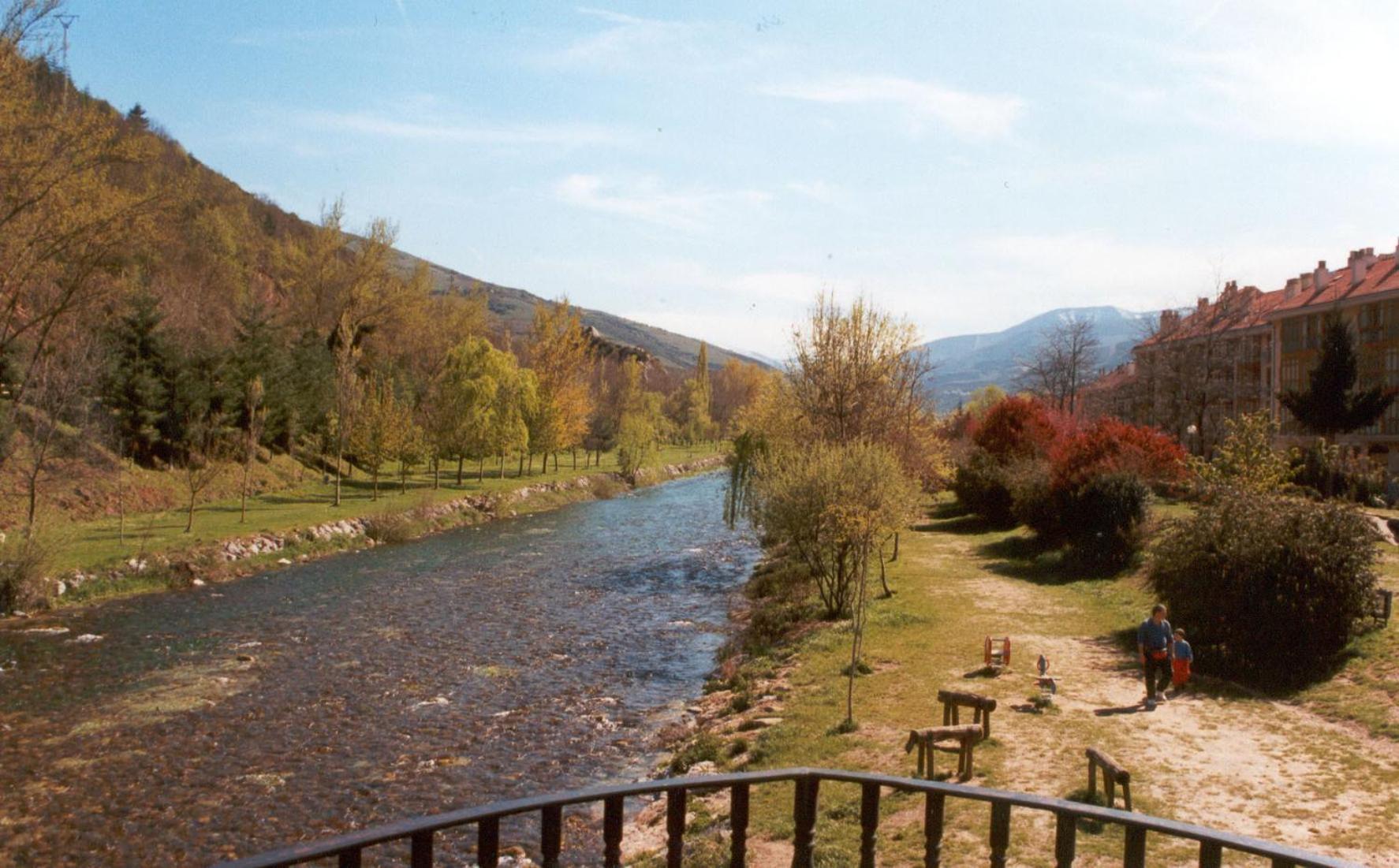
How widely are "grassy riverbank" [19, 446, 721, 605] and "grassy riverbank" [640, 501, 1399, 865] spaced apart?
2015 centimetres

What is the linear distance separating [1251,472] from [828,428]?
14.0 m

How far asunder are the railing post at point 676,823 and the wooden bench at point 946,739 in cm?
738

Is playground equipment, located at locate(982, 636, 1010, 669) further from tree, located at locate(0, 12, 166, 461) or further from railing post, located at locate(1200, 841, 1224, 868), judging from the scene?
tree, located at locate(0, 12, 166, 461)

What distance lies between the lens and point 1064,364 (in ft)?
222

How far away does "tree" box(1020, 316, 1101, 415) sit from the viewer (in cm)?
6794

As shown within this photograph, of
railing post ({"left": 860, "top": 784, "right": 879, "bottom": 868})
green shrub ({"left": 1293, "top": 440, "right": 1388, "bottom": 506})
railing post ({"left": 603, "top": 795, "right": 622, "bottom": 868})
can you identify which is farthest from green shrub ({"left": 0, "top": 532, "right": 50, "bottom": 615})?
green shrub ({"left": 1293, "top": 440, "right": 1388, "bottom": 506})

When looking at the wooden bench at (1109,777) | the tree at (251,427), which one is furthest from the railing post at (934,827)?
the tree at (251,427)

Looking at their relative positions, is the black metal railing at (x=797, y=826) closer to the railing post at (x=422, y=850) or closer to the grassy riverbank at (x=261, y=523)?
the railing post at (x=422, y=850)

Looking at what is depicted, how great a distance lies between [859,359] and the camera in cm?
3381

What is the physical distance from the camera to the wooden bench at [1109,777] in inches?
389

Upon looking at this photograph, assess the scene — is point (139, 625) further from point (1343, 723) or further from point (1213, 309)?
point (1213, 309)

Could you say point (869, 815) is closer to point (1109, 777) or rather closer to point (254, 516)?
point (1109, 777)

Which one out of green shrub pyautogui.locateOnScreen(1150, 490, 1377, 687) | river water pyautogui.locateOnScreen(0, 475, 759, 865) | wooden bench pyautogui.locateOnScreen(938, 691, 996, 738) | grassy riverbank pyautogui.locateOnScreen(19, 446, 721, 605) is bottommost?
river water pyautogui.locateOnScreen(0, 475, 759, 865)

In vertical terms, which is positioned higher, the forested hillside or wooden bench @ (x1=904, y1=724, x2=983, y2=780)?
the forested hillside
